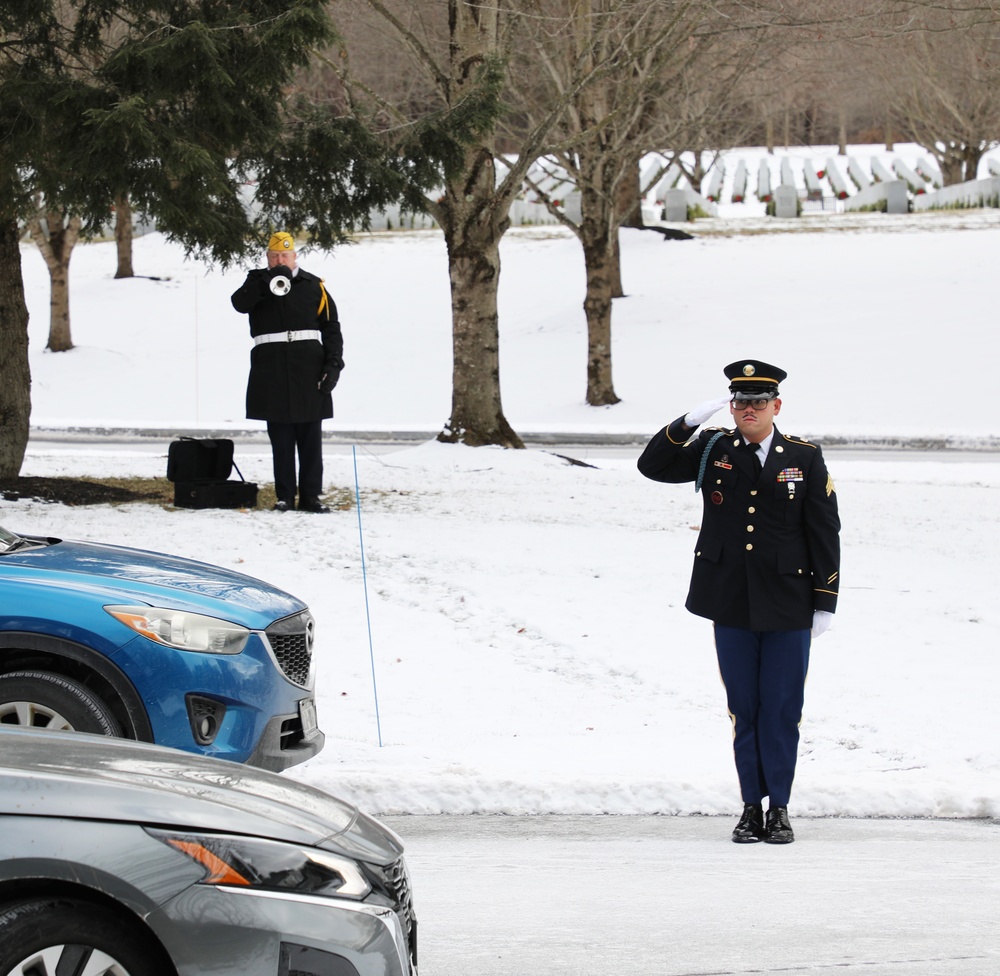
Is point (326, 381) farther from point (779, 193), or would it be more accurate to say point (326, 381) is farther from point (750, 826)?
point (779, 193)

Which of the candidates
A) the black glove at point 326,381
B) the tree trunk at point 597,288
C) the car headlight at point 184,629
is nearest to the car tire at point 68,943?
the car headlight at point 184,629

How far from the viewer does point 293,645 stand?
562 cm

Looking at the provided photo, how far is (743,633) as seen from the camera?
18.8 feet

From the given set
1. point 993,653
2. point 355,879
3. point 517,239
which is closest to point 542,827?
point 355,879

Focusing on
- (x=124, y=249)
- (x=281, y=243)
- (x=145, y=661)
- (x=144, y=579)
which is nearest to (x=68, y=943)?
(x=145, y=661)

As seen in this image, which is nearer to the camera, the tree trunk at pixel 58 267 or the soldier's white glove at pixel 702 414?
the soldier's white glove at pixel 702 414

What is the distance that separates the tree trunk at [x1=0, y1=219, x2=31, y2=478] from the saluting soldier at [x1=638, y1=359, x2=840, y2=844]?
852cm

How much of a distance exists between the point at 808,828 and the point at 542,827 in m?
1.11

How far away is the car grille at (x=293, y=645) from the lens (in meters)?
5.51

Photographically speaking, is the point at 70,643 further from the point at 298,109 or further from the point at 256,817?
the point at 298,109

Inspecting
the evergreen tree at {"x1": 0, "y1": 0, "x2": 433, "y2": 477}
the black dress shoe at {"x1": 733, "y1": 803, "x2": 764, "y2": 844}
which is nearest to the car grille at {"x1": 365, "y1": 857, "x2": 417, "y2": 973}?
the black dress shoe at {"x1": 733, "y1": 803, "x2": 764, "y2": 844}

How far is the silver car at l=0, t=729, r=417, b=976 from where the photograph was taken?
2.98m

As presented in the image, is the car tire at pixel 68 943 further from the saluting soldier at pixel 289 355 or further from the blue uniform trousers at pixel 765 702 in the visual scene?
the saluting soldier at pixel 289 355

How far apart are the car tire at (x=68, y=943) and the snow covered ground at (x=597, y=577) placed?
303 centimetres
